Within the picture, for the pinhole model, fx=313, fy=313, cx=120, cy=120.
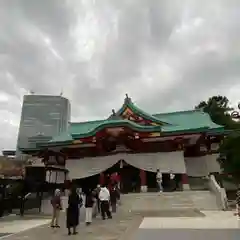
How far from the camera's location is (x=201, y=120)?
28.5 m

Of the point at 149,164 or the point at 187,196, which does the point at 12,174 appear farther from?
the point at 187,196

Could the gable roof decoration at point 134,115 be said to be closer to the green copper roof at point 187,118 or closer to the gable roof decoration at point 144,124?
the gable roof decoration at point 144,124

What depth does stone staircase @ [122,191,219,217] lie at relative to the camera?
17531 millimetres

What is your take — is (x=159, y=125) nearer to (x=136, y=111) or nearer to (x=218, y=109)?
(x=136, y=111)

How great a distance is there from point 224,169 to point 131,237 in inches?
663

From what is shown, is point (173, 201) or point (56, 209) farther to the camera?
point (173, 201)

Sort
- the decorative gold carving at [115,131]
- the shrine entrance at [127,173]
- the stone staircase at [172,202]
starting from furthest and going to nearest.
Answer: the shrine entrance at [127,173] → the decorative gold carving at [115,131] → the stone staircase at [172,202]

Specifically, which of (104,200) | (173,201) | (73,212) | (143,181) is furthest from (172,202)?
(73,212)

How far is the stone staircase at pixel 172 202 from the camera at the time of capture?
1753 cm

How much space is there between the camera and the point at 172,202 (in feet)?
60.6

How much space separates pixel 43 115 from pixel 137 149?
3730cm

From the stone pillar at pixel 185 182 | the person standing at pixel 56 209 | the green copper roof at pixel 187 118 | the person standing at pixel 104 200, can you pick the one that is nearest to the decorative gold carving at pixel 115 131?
the stone pillar at pixel 185 182

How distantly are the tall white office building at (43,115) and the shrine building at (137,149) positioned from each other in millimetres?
29437

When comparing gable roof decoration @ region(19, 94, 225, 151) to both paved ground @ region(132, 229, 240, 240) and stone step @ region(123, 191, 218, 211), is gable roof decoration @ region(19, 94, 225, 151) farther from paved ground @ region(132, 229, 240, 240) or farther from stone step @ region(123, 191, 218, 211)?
paved ground @ region(132, 229, 240, 240)
